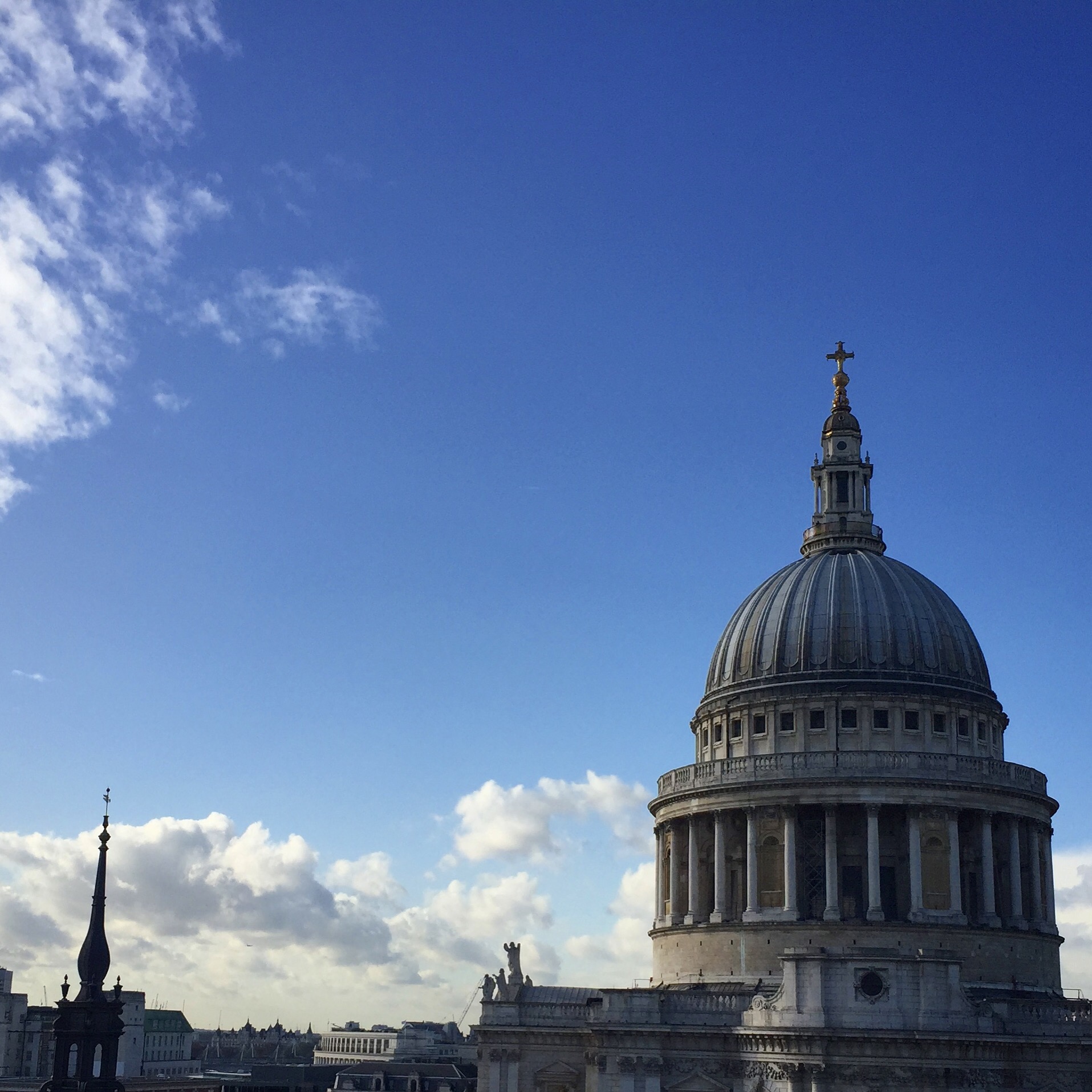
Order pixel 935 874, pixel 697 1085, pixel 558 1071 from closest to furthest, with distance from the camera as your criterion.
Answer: pixel 697 1085
pixel 558 1071
pixel 935 874

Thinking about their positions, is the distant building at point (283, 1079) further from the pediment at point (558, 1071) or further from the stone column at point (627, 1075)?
the stone column at point (627, 1075)

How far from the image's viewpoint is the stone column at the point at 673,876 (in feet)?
270

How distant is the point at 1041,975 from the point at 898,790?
1201 cm

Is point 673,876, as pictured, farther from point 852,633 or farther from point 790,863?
point 852,633

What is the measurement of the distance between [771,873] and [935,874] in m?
8.12

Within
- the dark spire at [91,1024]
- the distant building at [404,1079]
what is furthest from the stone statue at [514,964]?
the distant building at [404,1079]

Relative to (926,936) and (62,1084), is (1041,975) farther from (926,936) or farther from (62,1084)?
(62,1084)

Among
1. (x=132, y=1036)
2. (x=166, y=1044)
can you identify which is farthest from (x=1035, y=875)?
(x=166, y=1044)

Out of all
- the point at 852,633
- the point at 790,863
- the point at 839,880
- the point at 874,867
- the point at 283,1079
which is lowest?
the point at 283,1079

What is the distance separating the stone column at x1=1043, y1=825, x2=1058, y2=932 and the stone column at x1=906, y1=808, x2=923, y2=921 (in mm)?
8990

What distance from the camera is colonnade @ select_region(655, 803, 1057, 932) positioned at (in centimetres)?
7612

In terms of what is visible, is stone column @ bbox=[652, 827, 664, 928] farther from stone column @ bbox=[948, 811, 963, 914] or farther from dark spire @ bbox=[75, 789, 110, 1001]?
dark spire @ bbox=[75, 789, 110, 1001]

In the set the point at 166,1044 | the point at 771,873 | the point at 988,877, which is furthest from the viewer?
the point at 166,1044

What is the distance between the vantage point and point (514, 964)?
7488 cm
